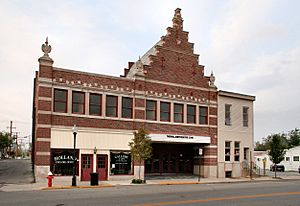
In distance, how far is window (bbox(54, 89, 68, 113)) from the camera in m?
28.7

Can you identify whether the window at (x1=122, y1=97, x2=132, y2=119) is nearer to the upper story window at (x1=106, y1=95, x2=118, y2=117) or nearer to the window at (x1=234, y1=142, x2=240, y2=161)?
the upper story window at (x1=106, y1=95, x2=118, y2=117)

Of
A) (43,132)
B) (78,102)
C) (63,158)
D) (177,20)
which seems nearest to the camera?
(43,132)

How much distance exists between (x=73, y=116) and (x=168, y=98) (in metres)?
9.45

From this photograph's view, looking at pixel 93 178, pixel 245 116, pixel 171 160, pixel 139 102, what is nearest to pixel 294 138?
pixel 245 116

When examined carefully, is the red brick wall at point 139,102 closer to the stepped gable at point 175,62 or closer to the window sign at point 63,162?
the stepped gable at point 175,62

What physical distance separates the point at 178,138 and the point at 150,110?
3.83 metres

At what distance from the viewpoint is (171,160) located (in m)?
37.5

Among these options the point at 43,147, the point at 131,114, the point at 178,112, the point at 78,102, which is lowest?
the point at 43,147

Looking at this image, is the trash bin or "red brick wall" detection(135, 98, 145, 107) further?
"red brick wall" detection(135, 98, 145, 107)

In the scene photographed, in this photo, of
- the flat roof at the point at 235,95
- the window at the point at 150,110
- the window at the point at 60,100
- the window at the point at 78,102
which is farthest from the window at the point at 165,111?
the window at the point at 60,100

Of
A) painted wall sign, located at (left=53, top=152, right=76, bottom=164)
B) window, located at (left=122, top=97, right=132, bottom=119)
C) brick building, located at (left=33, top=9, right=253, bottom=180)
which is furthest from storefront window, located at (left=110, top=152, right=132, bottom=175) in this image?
painted wall sign, located at (left=53, top=152, right=76, bottom=164)

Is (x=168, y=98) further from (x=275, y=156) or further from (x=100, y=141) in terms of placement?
(x=275, y=156)

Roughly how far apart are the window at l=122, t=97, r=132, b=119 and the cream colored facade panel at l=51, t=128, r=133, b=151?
61.1 inches

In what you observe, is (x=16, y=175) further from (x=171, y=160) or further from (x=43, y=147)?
(x=171, y=160)
